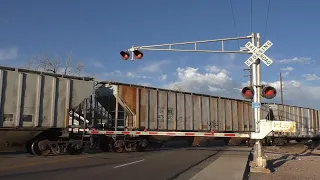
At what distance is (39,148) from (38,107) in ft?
6.24

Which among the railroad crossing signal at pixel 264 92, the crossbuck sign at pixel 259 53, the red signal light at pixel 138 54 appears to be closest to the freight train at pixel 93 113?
the red signal light at pixel 138 54

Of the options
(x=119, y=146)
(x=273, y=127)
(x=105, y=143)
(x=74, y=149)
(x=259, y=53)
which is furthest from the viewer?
(x=105, y=143)

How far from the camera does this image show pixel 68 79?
55.9 ft

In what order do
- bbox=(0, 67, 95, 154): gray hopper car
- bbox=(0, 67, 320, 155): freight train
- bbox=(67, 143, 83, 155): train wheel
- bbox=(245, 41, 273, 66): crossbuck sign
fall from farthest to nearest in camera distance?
bbox=(67, 143, 83, 155): train wheel → bbox=(0, 67, 320, 155): freight train → bbox=(0, 67, 95, 154): gray hopper car → bbox=(245, 41, 273, 66): crossbuck sign

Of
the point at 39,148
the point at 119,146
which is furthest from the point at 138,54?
the point at 39,148

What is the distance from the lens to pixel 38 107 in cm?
1573

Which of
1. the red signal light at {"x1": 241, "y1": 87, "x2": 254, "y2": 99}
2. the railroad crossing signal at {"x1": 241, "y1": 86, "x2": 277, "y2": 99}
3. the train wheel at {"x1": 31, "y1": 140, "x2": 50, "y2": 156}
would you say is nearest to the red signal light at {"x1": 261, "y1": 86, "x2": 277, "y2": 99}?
the railroad crossing signal at {"x1": 241, "y1": 86, "x2": 277, "y2": 99}

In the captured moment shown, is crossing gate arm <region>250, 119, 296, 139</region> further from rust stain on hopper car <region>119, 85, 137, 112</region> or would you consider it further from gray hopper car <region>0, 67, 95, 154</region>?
rust stain on hopper car <region>119, 85, 137, 112</region>

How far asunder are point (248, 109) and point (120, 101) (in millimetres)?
13751

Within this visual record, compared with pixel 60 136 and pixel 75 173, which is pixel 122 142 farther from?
pixel 75 173

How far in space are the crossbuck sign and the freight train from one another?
6.28 meters

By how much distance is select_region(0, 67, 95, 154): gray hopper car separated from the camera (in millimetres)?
14914

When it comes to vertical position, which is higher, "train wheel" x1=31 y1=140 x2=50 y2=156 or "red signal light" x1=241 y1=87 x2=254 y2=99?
"red signal light" x1=241 y1=87 x2=254 y2=99

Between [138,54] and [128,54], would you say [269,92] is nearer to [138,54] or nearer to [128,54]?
[138,54]
